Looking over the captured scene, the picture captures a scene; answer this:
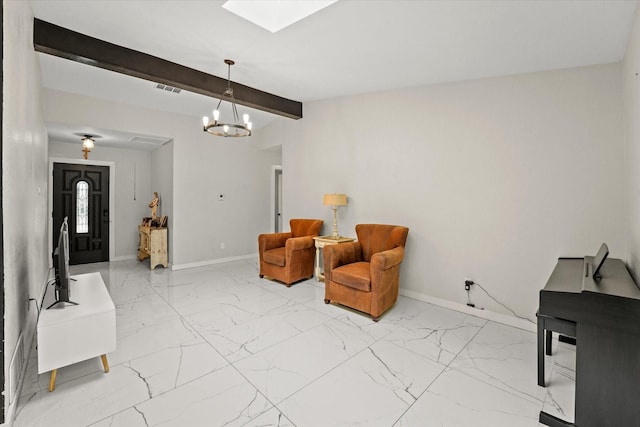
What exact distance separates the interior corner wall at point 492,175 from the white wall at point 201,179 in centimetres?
254

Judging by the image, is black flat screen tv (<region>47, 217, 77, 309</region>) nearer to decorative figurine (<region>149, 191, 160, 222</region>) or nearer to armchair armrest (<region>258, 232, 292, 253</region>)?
armchair armrest (<region>258, 232, 292, 253</region>)

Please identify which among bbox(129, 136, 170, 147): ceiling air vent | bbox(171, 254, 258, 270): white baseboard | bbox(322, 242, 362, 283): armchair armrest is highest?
bbox(129, 136, 170, 147): ceiling air vent

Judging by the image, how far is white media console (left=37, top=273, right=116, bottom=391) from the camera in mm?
1813

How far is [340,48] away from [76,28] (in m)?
2.38

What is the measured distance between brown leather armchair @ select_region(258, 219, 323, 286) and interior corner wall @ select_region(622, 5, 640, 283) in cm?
328

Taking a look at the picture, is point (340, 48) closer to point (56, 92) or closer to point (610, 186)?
point (610, 186)

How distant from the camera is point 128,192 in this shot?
614cm

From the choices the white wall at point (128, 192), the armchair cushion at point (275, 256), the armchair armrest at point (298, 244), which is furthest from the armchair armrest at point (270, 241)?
the white wall at point (128, 192)

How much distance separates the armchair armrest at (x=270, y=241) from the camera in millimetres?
4465

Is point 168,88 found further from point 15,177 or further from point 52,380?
point 52,380

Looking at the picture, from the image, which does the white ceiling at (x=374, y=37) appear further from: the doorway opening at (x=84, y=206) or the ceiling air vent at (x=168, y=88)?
the doorway opening at (x=84, y=206)

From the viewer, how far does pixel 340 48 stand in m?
2.77

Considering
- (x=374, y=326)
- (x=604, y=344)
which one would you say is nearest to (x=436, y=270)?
(x=374, y=326)

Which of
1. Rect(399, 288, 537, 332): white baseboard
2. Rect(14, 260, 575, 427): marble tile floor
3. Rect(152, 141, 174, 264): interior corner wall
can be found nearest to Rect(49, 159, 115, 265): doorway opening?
Rect(152, 141, 174, 264): interior corner wall
